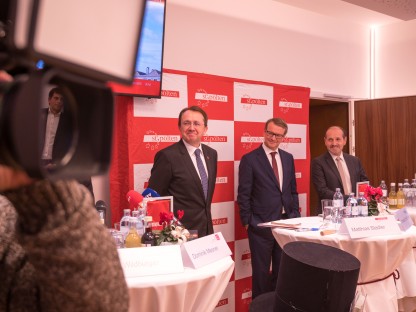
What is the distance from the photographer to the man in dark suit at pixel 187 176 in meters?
3.37

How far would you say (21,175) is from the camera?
0.49m

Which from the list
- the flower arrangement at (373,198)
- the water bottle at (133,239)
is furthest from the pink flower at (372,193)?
the water bottle at (133,239)

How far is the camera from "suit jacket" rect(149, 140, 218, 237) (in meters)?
3.36

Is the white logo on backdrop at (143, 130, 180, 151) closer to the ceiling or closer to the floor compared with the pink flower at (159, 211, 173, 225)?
closer to the ceiling

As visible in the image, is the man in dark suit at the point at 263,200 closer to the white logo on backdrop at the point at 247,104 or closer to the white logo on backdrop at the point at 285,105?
the white logo on backdrop at the point at 247,104

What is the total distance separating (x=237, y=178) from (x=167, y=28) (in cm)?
160

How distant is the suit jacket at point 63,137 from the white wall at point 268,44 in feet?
11.9

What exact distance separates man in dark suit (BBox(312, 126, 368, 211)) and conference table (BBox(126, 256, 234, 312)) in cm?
259

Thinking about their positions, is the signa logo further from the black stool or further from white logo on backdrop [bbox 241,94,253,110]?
the black stool

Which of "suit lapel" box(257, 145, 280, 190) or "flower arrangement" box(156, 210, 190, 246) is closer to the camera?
"flower arrangement" box(156, 210, 190, 246)

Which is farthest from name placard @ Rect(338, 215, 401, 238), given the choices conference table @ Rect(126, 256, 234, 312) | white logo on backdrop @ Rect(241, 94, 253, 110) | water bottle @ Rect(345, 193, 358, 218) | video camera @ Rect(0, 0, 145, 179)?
video camera @ Rect(0, 0, 145, 179)

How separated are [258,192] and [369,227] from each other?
1441 mm

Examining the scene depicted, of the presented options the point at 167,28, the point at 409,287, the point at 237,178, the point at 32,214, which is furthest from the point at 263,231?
the point at 32,214

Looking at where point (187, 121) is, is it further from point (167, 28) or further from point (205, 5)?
point (205, 5)
